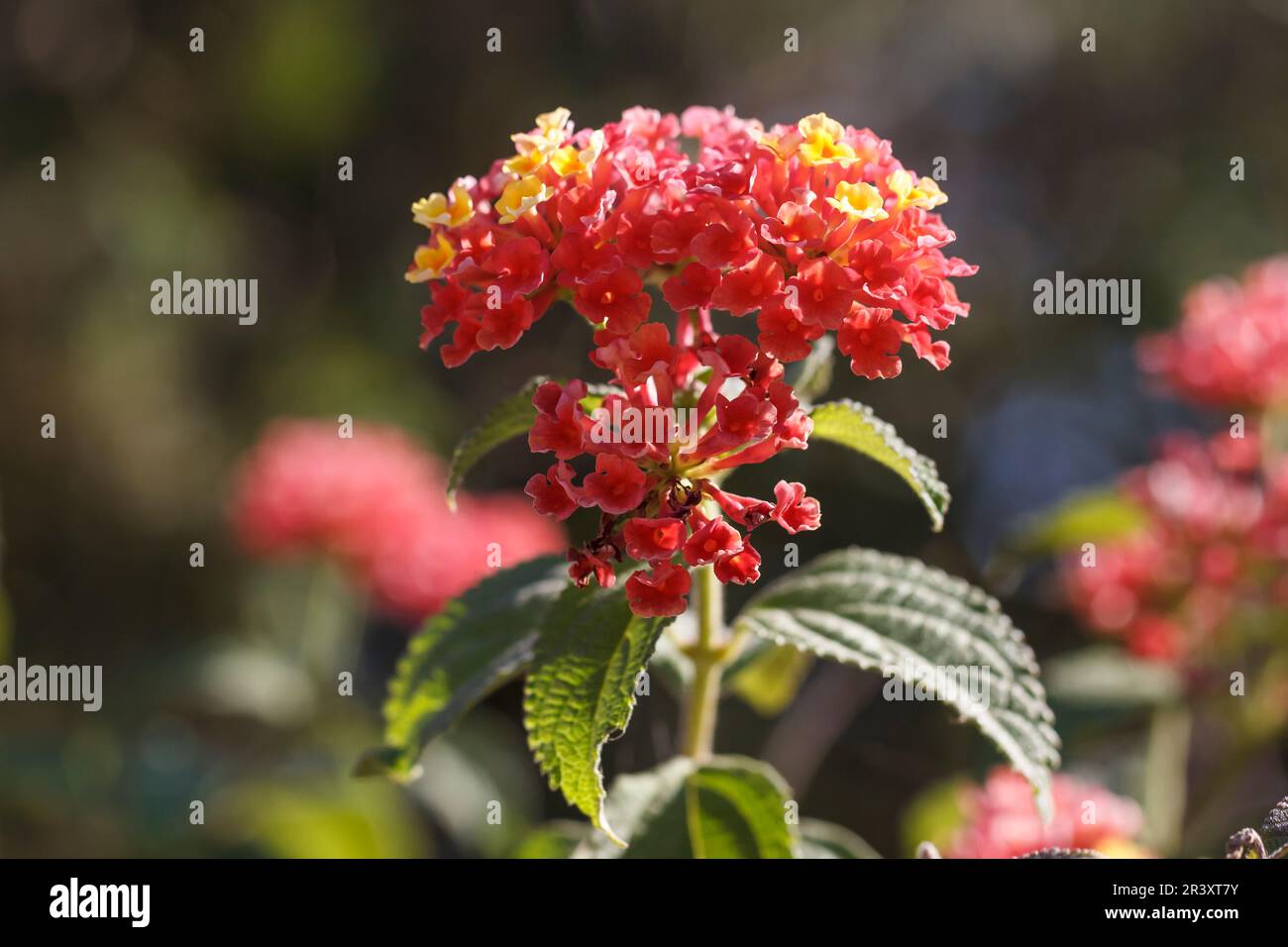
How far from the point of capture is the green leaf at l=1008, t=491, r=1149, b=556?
2057 millimetres

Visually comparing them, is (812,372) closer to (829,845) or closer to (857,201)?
(857,201)

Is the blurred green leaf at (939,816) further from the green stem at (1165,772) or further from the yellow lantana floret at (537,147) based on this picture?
the yellow lantana floret at (537,147)

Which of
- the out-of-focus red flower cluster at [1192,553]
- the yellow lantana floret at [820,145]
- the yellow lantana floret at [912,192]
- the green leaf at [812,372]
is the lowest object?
the out-of-focus red flower cluster at [1192,553]

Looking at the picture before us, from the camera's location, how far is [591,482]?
1.08m

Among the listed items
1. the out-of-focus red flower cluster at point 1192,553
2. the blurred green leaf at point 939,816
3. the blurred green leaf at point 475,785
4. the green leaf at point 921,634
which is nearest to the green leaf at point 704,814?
the green leaf at point 921,634

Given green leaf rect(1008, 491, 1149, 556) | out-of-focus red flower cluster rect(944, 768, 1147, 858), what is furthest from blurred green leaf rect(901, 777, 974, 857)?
green leaf rect(1008, 491, 1149, 556)

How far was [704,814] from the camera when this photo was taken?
4.46 feet

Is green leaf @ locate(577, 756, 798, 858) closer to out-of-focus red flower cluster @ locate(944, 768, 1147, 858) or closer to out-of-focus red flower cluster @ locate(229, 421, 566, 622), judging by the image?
out-of-focus red flower cluster @ locate(944, 768, 1147, 858)

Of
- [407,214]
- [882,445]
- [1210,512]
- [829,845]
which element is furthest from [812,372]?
[407,214]

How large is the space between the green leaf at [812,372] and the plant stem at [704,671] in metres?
0.21

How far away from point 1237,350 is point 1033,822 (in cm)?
99

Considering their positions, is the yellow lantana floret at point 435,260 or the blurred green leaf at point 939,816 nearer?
the yellow lantana floret at point 435,260

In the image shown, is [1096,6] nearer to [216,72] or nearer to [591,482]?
→ [216,72]

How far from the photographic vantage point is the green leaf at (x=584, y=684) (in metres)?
1.12
